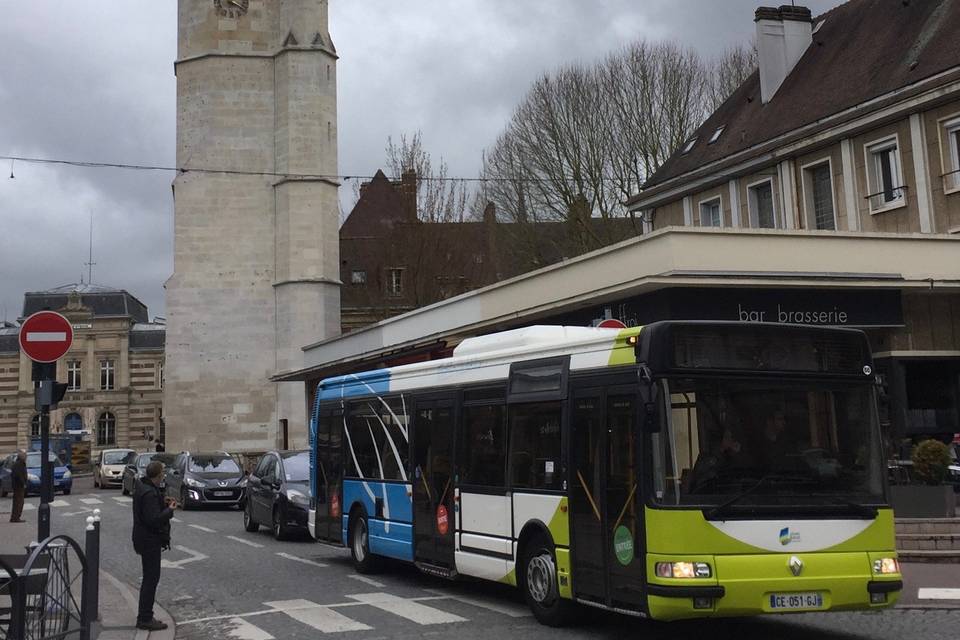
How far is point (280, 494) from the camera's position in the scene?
64.3ft

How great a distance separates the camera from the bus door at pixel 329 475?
15570 millimetres

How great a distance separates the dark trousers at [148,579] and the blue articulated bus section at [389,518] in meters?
3.65

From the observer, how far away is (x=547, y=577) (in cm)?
1002

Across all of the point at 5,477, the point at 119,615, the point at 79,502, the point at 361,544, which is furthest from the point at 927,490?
the point at 5,477

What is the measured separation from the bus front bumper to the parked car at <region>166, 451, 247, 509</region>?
69.2 feet

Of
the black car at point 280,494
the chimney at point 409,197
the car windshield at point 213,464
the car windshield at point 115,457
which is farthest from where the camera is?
the chimney at point 409,197

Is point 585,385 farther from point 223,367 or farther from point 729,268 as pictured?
point 223,367

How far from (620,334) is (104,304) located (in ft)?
307

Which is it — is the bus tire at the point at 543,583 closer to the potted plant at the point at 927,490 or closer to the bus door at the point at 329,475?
the bus door at the point at 329,475

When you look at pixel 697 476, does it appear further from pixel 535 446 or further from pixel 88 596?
pixel 88 596

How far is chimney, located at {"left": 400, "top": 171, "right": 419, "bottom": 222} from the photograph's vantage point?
4372 centimetres

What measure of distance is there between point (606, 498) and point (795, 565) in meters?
1.61

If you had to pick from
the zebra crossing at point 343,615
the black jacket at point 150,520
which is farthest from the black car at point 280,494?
the black jacket at point 150,520

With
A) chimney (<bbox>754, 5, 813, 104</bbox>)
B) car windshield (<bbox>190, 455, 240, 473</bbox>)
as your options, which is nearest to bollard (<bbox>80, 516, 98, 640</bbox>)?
car windshield (<bbox>190, 455, 240, 473</bbox>)
